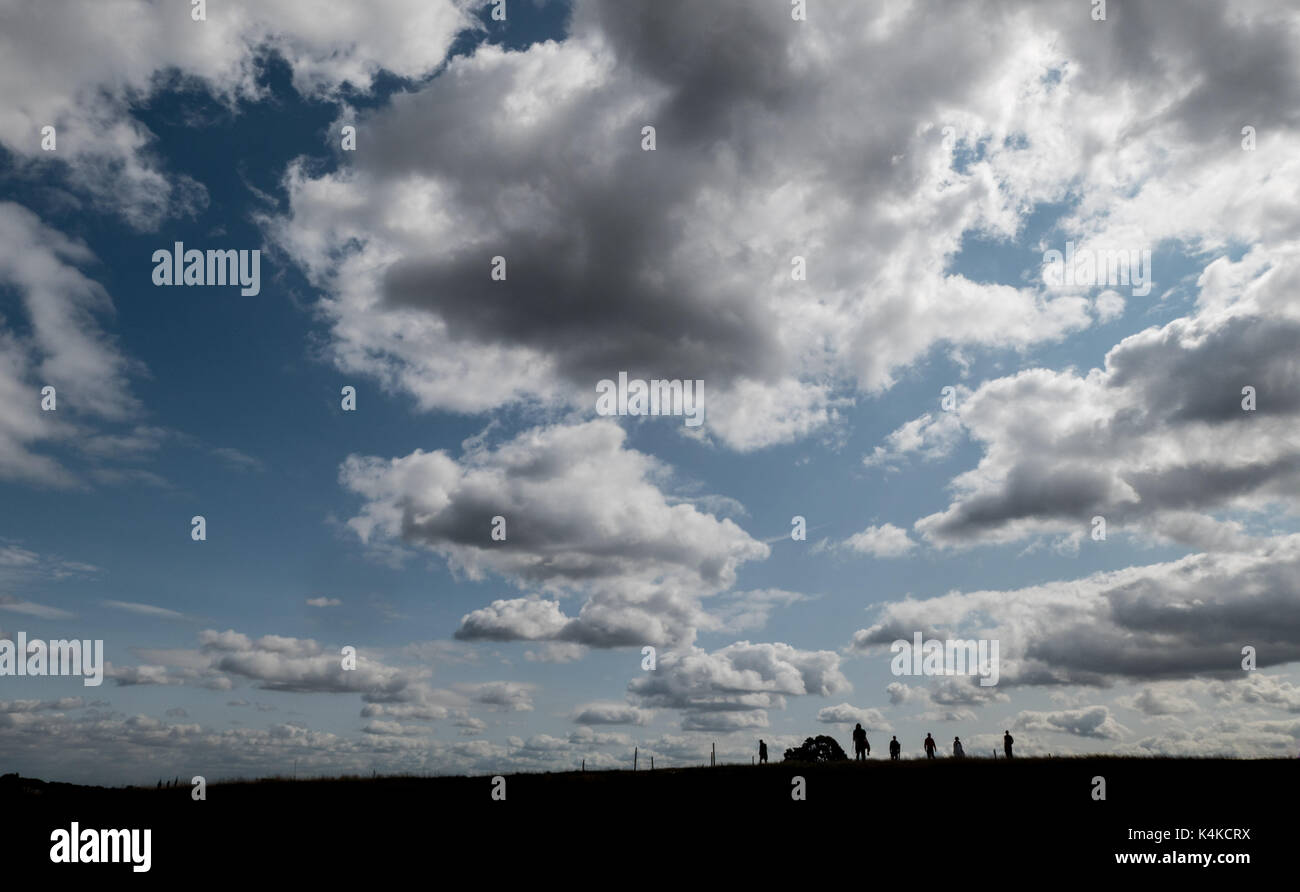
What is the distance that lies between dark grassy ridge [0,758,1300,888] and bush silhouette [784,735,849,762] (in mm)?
57361

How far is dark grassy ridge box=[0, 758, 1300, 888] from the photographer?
30078 millimetres

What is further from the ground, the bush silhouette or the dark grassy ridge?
the dark grassy ridge

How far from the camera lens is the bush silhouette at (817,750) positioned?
328 ft

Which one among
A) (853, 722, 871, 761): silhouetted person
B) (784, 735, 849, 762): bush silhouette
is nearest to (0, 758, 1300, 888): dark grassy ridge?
(853, 722, 871, 761): silhouetted person

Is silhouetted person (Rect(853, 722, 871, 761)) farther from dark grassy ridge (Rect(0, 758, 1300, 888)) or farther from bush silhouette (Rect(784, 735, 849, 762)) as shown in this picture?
bush silhouette (Rect(784, 735, 849, 762))
